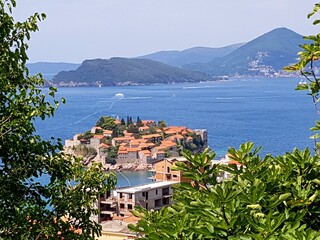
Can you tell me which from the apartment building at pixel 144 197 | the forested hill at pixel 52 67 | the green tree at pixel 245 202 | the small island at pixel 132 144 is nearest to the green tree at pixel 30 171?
the green tree at pixel 245 202

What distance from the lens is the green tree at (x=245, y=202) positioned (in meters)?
1.16

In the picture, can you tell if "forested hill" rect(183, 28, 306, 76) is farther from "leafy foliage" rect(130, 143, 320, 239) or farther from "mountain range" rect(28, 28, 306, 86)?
"leafy foliage" rect(130, 143, 320, 239)

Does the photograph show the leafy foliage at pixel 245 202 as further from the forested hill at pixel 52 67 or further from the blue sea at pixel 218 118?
the forested hill at pixel 52 67

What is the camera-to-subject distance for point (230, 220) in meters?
1.15

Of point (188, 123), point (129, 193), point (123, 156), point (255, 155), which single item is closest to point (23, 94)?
point (255, 155)

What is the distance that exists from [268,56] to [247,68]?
254 inches

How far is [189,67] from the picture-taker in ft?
505

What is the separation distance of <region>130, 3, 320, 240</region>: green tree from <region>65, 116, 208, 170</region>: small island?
29.9m

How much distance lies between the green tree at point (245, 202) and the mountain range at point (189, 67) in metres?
91.9

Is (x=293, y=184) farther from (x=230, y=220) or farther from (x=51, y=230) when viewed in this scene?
(x=51, y=230)

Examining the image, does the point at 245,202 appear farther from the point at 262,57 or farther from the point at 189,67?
the point at 189,67

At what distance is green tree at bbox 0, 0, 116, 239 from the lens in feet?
7.71

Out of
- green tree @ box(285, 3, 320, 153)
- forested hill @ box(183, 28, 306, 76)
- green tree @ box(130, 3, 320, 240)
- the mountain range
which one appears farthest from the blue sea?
forested hill @ box(183, 28, 306, 76)

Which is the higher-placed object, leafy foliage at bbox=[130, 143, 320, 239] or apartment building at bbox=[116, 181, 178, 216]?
leafy foliage at bbox=[130, 143, 320, 239]
